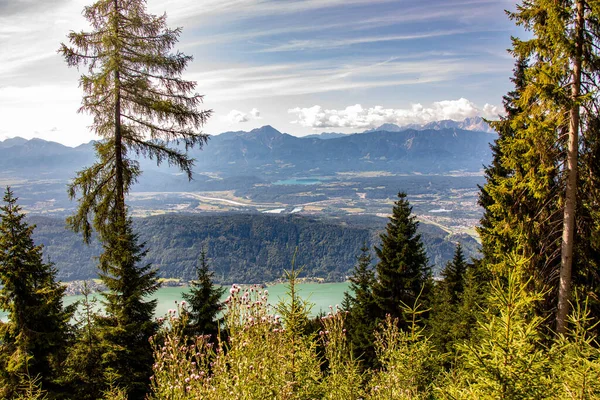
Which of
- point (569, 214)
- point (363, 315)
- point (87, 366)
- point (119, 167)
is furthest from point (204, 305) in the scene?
point (569, 214)

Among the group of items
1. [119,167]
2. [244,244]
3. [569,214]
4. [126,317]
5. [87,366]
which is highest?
[119,167]

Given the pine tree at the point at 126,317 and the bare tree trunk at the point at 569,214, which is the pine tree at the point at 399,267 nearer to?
the bare tree trunk at the point at 569,214

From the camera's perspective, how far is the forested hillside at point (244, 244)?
446 feet

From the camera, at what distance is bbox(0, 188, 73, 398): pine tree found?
28.7 feet

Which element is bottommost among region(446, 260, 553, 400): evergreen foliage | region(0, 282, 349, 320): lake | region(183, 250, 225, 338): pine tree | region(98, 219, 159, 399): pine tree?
region(0, 282, 349, 320): lake

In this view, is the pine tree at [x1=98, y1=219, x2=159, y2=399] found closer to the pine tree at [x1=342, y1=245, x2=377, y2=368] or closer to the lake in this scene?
the pine tree at [x1=342, y1=245, x2=377, y2=368]

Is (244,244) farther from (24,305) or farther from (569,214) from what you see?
(569,214)

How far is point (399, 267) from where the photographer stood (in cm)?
1670

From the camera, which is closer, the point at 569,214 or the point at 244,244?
the point at 569,214

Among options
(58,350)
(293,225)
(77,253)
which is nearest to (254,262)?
(293,225)

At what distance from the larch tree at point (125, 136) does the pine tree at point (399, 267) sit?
35.1 feet

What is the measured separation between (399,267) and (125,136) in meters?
12.2

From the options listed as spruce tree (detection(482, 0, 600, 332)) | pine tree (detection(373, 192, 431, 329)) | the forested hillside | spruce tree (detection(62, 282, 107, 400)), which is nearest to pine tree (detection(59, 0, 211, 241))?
spruce tree (detection(62, 282, 107, 400))

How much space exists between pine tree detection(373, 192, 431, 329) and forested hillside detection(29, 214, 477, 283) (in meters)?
112
